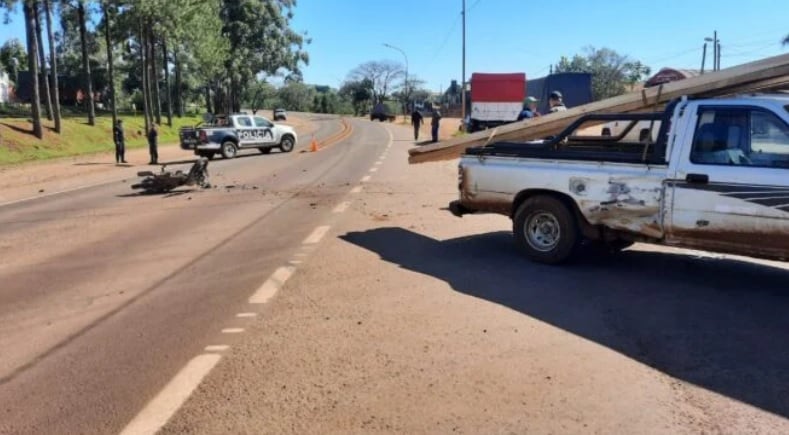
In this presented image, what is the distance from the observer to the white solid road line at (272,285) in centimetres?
648

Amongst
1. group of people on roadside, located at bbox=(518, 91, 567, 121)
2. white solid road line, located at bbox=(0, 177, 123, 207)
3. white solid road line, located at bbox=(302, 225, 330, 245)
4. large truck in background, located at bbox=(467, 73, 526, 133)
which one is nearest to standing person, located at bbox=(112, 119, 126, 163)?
white solid road line, located at bbox=(0, 177, 123, 207)

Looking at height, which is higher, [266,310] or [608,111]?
[608,111]

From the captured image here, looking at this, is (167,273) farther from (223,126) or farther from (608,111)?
(223,126)

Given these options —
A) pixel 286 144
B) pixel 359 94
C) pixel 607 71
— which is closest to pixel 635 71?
pixel 607 71

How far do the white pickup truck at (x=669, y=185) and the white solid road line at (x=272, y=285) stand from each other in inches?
101

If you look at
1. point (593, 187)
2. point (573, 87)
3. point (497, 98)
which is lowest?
point (593, 187)

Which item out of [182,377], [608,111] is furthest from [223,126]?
[182,377]

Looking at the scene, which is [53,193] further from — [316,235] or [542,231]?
[542,231]

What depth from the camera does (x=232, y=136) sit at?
2895cm

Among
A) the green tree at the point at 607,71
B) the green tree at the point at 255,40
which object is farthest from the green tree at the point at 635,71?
the green tree at the point at 255,40

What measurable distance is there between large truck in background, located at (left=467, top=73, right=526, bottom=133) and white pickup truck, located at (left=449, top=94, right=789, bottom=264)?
31.6m

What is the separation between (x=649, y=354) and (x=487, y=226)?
18.0 ft

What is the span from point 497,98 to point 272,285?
34.0 meters

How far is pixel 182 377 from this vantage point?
15.0 ft
